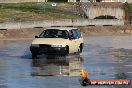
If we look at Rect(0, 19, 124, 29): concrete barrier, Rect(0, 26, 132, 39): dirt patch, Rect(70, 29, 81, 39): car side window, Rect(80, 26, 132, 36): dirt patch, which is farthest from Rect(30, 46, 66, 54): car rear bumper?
Rect(80, 26, 132, 36): dirt patch

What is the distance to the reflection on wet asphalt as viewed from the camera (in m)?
22.2

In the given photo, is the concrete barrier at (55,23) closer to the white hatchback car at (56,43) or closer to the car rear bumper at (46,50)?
the white hatchback car at (56,43)

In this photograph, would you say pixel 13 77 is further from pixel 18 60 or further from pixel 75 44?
pixel 75 44

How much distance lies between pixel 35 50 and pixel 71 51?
2.43 m

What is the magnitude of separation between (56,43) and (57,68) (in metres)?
5.22

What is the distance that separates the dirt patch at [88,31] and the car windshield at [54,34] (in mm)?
23307

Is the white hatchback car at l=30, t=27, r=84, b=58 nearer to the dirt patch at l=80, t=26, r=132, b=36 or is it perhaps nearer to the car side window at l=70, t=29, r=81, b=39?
the car side window at l=70, t=29, r=81, b=39

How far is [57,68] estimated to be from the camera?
2747 cm

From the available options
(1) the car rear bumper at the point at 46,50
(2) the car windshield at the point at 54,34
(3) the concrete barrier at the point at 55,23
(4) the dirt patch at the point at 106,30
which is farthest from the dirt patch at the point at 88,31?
(1) the car rear bumper at the point at 46,50

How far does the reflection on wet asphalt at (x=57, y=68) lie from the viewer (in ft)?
72.9

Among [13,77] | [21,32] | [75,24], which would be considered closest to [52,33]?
[13,77]

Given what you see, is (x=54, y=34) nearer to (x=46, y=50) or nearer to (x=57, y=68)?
(x=46, y=50)

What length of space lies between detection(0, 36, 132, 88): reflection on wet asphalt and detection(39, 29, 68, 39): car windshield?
105 cm

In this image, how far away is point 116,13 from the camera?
85.3 metres
